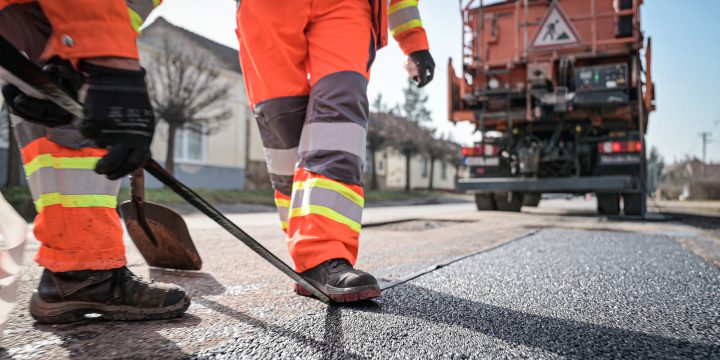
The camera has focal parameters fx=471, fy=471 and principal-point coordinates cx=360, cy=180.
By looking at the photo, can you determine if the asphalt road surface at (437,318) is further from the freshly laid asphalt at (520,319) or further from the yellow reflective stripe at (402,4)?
the yellow reflective stripe at (402,4)

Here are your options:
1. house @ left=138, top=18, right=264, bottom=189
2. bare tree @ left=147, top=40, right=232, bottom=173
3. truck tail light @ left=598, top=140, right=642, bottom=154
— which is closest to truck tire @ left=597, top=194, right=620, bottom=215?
truck tail light @ left=598, top=140, right=642, bottom=154

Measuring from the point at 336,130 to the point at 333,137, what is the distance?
0.03m

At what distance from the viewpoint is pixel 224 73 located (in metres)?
20.1

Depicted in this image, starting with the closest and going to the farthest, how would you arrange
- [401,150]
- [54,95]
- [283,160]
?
[54,95] → [283,160] → [401,150]

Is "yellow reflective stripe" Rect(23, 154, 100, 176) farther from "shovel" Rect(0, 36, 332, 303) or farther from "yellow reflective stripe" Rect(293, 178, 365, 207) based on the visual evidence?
"yellow reflective stripe" Rect(293, 178, 365, 207)

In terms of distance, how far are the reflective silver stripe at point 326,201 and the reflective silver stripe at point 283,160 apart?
352 mm

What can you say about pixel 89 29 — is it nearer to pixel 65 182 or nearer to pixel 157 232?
pixel 65 182

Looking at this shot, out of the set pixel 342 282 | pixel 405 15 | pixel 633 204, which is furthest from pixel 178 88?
pixel 342 282

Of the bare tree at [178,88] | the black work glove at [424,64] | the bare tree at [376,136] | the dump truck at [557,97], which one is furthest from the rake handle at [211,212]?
the bare tree at [376,136]

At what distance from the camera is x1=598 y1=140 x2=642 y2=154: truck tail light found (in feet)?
22.1

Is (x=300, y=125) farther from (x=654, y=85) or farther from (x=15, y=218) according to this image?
(x=654, y=85)

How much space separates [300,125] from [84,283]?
0.96m

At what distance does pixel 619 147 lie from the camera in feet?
22.4

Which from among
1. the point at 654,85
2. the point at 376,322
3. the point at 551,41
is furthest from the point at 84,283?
the point at 654,85
